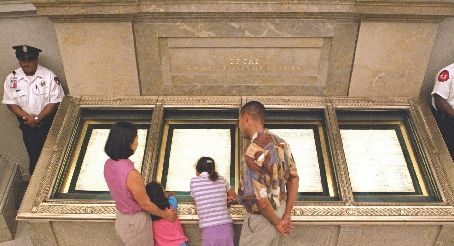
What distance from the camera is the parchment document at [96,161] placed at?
290cm

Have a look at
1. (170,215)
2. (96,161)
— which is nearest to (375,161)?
(170,215)

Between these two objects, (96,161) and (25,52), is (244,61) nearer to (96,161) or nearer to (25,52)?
(96,161)

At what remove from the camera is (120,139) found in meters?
2.09

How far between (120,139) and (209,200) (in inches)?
31.7

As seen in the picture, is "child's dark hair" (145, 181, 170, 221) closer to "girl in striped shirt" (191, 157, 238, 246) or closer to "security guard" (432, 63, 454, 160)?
"girl in striped shirt" (191, 157, 238, 246)

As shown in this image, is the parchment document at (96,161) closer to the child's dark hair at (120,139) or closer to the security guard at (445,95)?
the child's dark hair at (120,139)

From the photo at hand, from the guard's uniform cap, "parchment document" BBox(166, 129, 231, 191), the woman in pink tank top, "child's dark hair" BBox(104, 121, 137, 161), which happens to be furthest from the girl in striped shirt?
the guard's uniform cap

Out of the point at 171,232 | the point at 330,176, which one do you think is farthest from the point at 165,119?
the point at 330,176

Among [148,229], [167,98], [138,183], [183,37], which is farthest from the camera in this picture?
[167,98]

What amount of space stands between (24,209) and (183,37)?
1.86 metres

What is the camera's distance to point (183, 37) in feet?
10.4

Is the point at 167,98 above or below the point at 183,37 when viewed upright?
below

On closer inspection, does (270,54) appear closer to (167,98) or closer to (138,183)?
(167,98)

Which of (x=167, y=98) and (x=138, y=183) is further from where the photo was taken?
(x=167, y=98)
